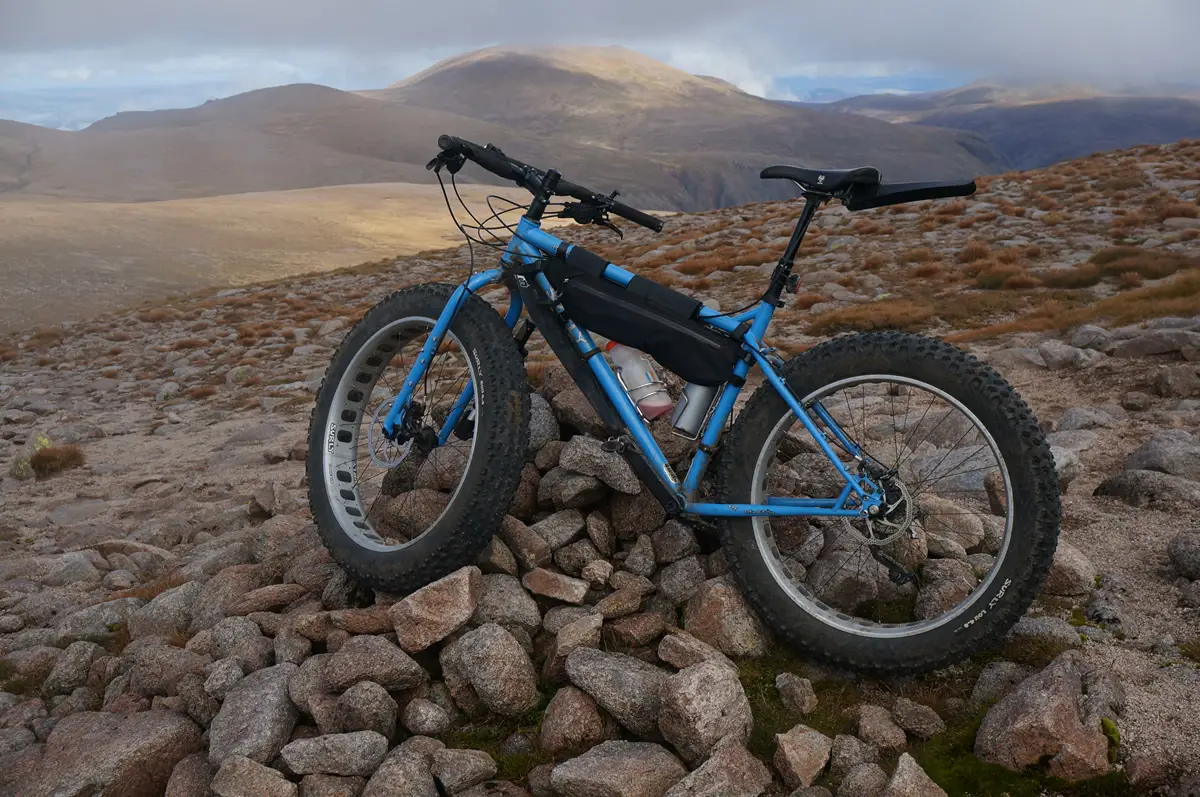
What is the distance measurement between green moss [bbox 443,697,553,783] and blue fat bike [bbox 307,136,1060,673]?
0.80m

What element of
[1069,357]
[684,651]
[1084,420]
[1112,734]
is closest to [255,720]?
[684,651]

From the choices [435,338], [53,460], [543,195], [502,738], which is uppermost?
[543,195]

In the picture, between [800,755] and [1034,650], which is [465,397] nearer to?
[800,755]

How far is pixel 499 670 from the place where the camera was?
350cm

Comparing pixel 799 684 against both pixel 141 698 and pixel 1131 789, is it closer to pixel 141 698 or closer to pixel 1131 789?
pixel 1131 789

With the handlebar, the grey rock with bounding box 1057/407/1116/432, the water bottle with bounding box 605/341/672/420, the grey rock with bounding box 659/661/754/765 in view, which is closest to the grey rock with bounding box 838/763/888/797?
the grey rock with bounding box 659/661/754/765

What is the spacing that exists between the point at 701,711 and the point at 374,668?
1.46 metres

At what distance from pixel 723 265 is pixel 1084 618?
17.1 m

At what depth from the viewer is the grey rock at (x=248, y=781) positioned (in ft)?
9.98

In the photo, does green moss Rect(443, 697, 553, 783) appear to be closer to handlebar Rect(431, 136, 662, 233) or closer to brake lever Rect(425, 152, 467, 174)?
handlebar Rect(431, 136, 662, 233)

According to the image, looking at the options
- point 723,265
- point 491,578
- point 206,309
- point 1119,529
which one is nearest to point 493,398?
point 491,578

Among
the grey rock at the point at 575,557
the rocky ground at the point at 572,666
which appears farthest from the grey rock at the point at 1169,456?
the grey rock at the point at 575,557

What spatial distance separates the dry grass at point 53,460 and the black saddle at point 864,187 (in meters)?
10.9

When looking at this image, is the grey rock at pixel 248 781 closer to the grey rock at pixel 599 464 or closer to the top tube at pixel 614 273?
the grey rock at pixel 599 464
